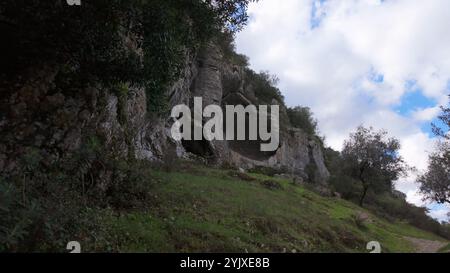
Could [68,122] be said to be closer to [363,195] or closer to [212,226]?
[212,226]

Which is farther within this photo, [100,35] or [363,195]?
[363,195]

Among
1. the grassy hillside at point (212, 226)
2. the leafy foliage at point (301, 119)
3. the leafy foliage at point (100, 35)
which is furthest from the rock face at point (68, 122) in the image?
the leafy foliage at point (301, 119)

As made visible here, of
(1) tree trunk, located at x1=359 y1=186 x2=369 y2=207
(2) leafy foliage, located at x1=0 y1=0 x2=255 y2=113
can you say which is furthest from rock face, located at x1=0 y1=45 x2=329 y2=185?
(1) tree trunk, located at x1=359 y1=186 x2=369 y2=207

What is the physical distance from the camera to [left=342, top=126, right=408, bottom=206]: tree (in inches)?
1873

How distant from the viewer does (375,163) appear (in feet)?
158

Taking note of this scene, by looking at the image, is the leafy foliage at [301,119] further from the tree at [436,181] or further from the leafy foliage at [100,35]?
the leafy foliage at [100,35]

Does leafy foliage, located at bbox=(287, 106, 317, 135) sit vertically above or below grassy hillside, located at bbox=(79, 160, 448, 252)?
above

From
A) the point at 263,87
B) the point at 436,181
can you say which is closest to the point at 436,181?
the point at 436,181

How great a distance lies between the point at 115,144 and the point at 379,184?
39472 millimetres

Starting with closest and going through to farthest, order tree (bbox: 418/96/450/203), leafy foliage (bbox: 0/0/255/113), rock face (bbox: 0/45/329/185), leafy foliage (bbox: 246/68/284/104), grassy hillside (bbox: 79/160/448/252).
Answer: leafy foliage (bbox: 0/0/255/113) < rock face (bbox: 0/45/329/185) < grassy hillside (bbox: 79/160/448/252) < tree (bbox: 418/96/450/203) < leafy foliage (bbox: 246/68/284/104)

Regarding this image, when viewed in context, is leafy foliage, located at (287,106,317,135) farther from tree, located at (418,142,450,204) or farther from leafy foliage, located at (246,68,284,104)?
tree, located at (418,142,450,204)

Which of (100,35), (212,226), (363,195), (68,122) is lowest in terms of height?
(363,195)

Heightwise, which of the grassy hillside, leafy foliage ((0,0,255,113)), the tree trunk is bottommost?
the tree trunk

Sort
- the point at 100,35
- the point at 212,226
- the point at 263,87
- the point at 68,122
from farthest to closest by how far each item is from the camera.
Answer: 1. the point at 263,87
2. the point at 212,226
3. the point at 68,122
4. the point at 100,35
